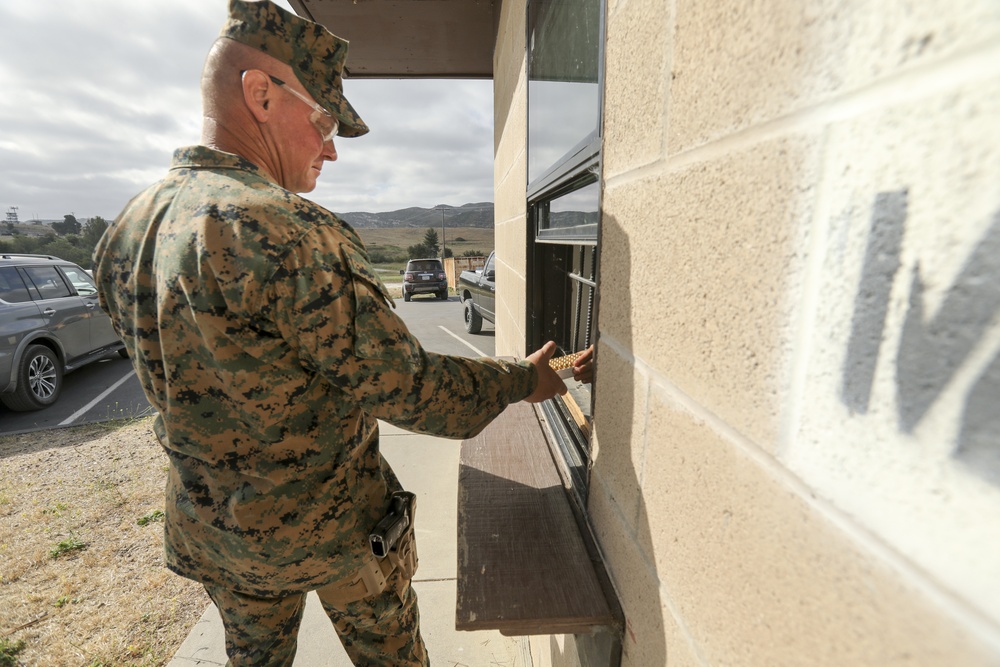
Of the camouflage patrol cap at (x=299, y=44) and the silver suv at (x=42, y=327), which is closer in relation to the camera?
the camouflage patrol cap at (x=299, y=44)

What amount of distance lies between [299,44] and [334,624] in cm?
191

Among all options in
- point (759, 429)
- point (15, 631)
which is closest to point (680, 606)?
point (759, 429)

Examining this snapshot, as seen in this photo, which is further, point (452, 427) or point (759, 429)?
point (452, 427)

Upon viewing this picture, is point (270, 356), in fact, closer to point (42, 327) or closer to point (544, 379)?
point (544, 379)

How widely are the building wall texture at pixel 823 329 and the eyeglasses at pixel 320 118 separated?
3.27 ft

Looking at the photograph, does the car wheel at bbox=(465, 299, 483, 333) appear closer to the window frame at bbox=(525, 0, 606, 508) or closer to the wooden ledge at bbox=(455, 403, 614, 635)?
the window frame at bbox=(525, 0, 606, 508)

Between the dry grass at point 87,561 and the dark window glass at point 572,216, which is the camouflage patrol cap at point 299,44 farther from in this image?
the dry grass at point 87,561

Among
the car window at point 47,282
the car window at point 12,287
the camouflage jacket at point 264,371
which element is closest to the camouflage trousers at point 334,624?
the camouflage jacket at point 264,371

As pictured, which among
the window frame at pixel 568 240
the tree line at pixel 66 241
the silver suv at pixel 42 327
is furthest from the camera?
the tree line at pixel 66 241

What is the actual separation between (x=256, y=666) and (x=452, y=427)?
3.92 ft

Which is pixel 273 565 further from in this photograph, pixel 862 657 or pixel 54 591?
pixel 54 591

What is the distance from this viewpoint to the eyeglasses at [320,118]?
137 centimetres

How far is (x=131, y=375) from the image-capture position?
729 centimetres

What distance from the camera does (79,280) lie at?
697 cm
